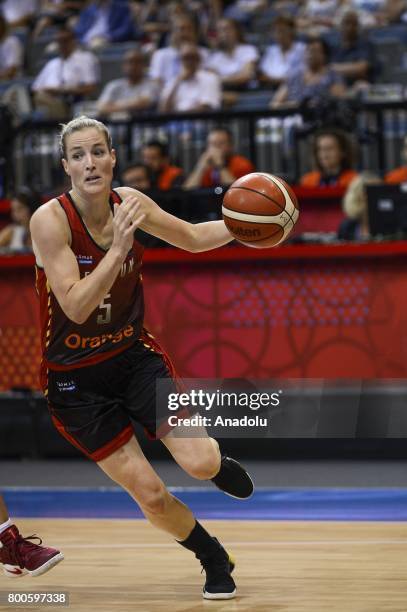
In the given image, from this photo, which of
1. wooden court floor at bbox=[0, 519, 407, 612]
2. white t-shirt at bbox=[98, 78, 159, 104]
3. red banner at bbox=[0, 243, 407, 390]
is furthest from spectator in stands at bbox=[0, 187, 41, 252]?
wooden court floor at bbox=[0, 519, 407, 612]

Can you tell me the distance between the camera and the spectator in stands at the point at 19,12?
1432cm

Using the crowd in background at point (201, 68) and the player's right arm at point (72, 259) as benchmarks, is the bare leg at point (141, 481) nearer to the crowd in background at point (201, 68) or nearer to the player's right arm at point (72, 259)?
the player's right arm at point (72, 259)

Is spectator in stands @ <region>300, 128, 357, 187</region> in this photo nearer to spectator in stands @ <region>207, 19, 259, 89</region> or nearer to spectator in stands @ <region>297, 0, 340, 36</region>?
spectator in stands @ <region>207, 19, 259, 89</region>

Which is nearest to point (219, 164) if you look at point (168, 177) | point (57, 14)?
point (168, 177)

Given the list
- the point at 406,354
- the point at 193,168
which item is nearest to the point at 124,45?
the point at 193,168

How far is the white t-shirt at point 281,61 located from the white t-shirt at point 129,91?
3.81 feet

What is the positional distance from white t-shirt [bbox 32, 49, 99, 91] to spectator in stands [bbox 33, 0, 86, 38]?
174 centimetres

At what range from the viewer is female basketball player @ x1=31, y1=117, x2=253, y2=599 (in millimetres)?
4445

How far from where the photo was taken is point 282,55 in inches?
448

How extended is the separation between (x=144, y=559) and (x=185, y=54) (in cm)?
642

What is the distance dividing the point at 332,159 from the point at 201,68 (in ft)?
8.47

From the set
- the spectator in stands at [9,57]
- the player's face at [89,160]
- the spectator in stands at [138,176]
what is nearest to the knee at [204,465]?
the player's face at [89,160]

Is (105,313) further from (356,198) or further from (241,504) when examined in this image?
(356,198)

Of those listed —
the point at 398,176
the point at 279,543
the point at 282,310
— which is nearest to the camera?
the point at 279,543
